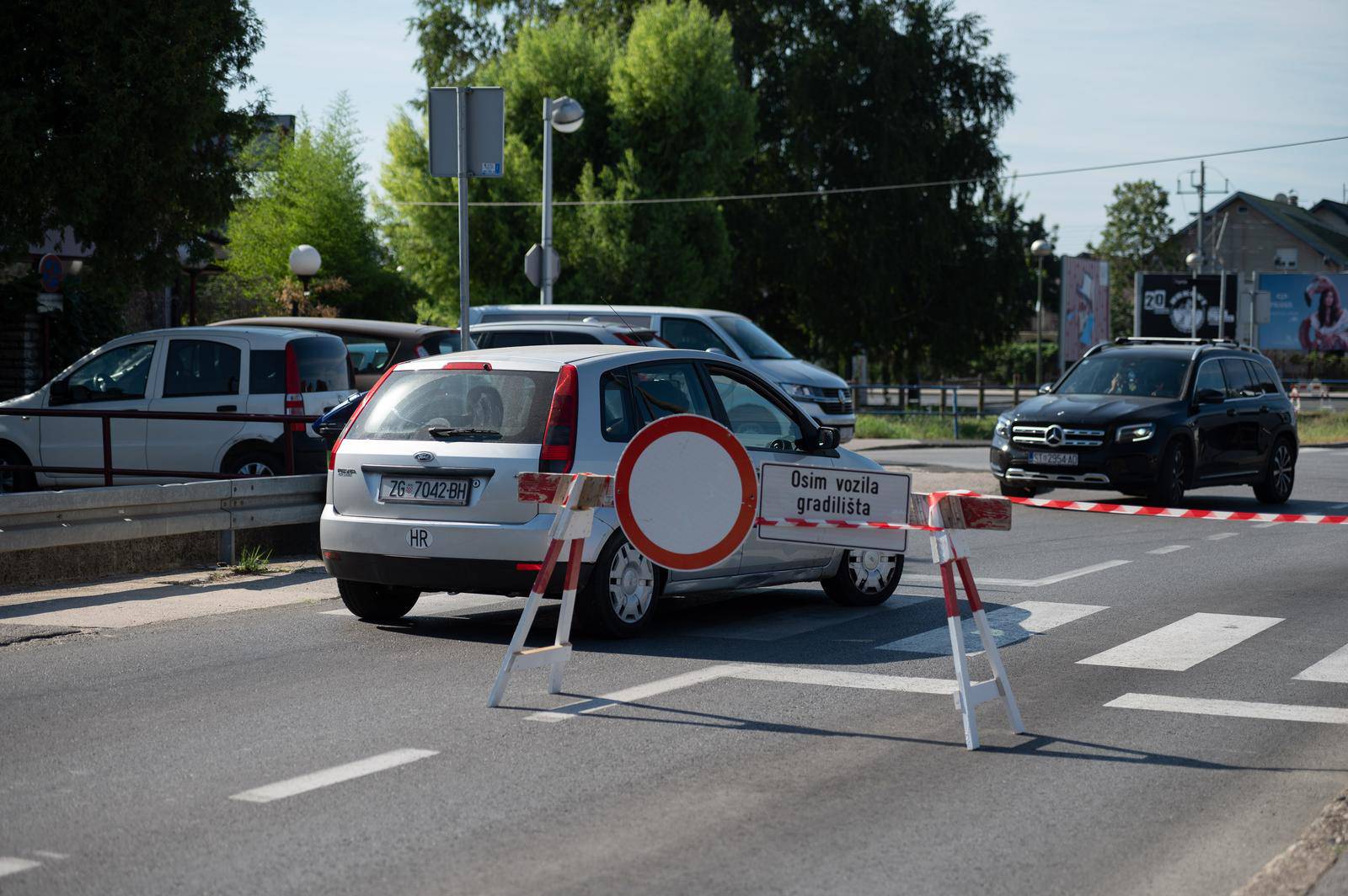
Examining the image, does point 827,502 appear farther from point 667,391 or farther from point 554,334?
point 554,334

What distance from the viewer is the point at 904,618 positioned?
406 inches

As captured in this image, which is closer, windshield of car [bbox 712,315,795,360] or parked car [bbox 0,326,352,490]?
parked car [bbox 0,326,352,490]

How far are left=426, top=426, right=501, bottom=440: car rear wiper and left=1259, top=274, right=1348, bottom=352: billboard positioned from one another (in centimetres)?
6842

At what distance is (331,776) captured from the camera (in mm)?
6090

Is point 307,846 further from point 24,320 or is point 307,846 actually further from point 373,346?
point 24,320

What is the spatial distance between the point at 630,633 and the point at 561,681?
→ 1308 millimetres

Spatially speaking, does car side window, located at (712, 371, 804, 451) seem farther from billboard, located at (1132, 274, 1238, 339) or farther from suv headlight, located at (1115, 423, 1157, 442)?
billboard, located at (1132, 274, 1238, 339)

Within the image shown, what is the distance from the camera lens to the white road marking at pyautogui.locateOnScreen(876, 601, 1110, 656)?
923cm

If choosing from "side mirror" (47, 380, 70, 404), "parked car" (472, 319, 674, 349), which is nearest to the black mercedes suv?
"parked car" (472, 319, 674, 349)

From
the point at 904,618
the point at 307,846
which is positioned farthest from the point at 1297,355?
the point at 307,846

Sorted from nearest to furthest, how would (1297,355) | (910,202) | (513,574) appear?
(513,574) → (910,202) → (1297,355)

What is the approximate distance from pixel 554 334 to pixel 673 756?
14380 millimetres

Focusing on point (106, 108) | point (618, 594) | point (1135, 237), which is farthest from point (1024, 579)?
point (1135, 237)

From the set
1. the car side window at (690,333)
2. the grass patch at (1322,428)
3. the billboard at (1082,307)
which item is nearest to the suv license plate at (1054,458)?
the car side window at (690,333)
